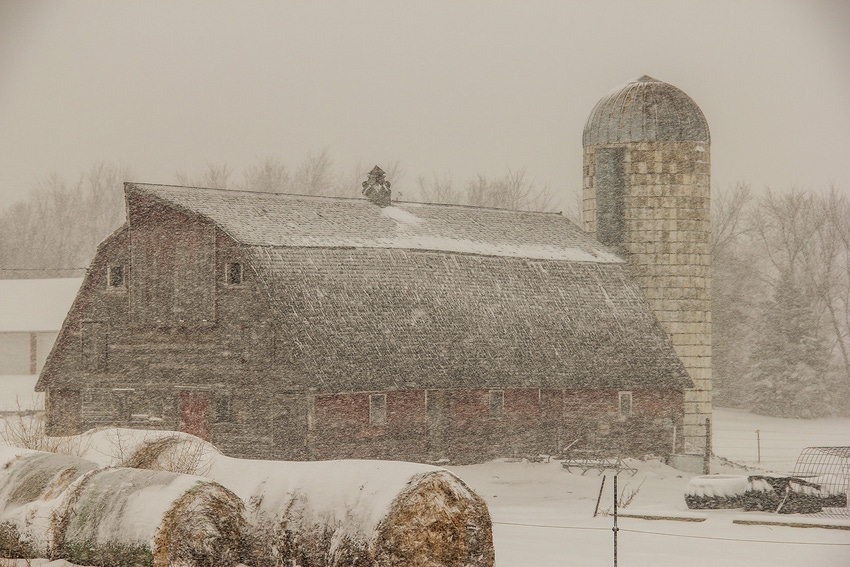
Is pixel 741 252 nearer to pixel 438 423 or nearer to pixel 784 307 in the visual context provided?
pixel 784 307

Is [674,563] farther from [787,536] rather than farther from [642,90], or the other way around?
[642,90]

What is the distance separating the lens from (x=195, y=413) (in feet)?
107

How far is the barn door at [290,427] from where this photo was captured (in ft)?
101

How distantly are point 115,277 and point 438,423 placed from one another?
9111 mm

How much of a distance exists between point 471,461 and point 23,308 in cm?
3169

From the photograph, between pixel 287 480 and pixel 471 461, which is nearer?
pixel 287 480

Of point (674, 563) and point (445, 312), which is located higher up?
point (445, 312)

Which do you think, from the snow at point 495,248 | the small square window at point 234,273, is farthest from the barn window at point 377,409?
the snow at point 495,248

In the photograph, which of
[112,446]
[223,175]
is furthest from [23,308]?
[112,446]

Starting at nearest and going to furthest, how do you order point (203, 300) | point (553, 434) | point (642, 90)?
1. point (203, 300)
2. point (553, 434)
3. point (642, 90)

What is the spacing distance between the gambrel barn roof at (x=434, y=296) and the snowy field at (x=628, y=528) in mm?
2793

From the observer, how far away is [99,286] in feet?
112

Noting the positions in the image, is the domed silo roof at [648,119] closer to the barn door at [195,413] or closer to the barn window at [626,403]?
the barn window at [626,403]

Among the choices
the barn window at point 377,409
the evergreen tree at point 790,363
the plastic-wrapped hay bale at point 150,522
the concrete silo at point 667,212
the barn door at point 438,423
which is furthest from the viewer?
the evergreen tree at point 790,363
